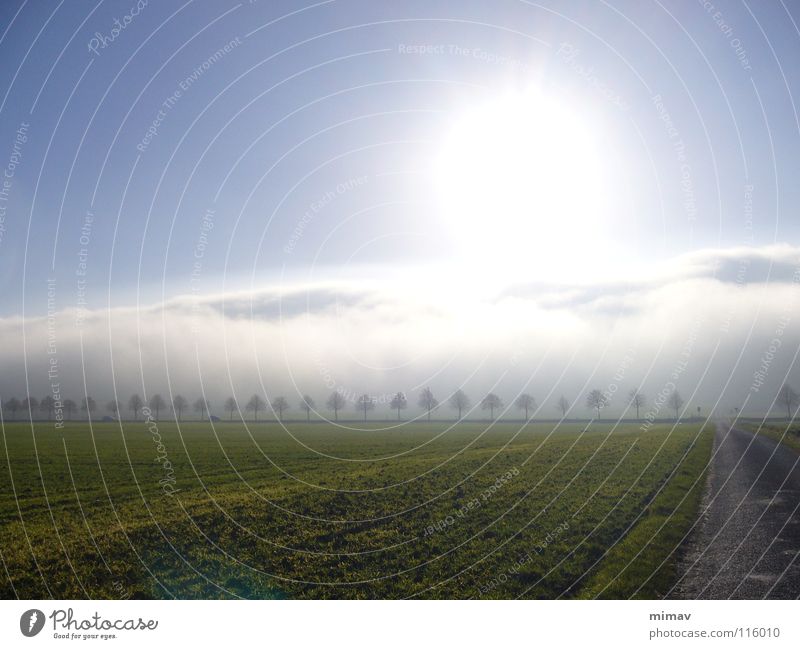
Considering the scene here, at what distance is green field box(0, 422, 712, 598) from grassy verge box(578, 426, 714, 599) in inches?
2.0

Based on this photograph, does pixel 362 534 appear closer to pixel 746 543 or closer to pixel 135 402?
pixel 746 543

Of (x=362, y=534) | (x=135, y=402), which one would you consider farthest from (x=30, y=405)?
(x=135, y=402)

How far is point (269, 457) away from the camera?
48250 mm

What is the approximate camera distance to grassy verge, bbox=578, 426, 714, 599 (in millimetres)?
12953

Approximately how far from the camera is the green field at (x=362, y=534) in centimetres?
1346

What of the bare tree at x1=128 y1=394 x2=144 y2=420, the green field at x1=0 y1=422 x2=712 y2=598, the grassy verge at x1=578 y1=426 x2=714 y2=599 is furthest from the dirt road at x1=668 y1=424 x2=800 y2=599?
the bare tree at x1=128 y1=394 x2=144 y2=420

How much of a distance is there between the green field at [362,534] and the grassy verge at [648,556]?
0.17 feet

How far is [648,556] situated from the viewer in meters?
14.6

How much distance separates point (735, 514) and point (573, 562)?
807 centimetres

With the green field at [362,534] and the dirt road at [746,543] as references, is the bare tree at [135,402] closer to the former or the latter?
the green field at [362,534]

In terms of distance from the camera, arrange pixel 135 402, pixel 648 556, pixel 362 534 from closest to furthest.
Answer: pixel 648 556 < pixel 362 534 < pixel 135 402

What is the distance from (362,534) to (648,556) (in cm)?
782
